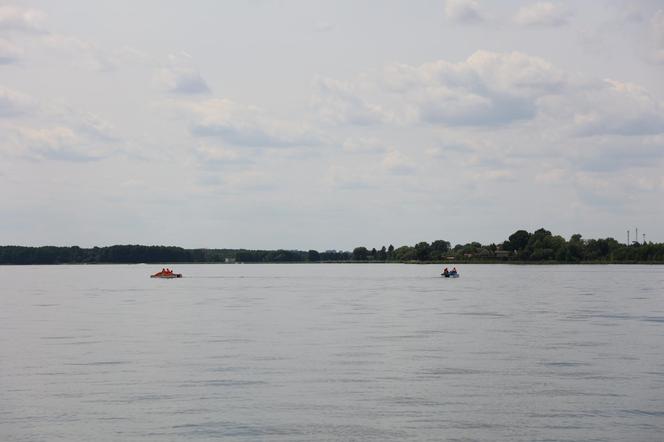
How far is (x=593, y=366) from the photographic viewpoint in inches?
1484

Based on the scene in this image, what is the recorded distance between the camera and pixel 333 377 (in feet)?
114

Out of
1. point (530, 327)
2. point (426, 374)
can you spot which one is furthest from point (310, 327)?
point (426, 374)

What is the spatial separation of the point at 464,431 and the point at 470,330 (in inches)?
1111

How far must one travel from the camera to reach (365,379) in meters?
34.1

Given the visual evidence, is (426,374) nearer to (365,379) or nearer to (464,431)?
(365,379)

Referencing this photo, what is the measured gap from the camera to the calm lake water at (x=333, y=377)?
84.9 feet

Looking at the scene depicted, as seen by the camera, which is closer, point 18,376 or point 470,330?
point 18,376

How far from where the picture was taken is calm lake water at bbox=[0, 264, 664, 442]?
25875 millimetres

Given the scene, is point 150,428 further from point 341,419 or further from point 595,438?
point 595,438

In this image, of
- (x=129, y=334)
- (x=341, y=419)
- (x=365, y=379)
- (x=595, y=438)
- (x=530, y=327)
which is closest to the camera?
(x=595, y=438)

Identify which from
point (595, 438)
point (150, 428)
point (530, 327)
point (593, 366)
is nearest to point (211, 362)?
point (150, 428)

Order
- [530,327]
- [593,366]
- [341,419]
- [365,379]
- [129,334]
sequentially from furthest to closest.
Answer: [530,327], [129,334], [593,366], [365,379], [341,419]

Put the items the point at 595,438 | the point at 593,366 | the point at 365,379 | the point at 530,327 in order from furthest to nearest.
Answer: the point at 530,327, the point at 593,366, the point at 365,379, the point at 595,438

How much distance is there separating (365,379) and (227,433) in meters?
9.84
